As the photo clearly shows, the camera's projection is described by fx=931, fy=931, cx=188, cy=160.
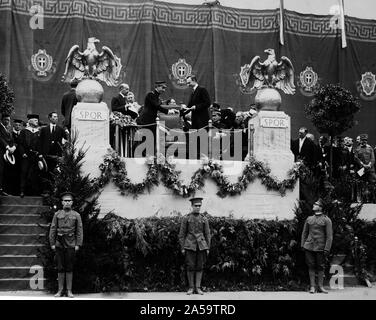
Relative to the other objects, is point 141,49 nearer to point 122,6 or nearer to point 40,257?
point 122,6

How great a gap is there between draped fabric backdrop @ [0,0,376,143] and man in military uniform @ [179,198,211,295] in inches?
Result: 356

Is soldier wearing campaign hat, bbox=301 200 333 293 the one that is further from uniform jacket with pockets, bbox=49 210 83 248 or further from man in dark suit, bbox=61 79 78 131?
man in dark suit, bbox=61 79 78 131

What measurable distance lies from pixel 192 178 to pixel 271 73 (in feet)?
10.1

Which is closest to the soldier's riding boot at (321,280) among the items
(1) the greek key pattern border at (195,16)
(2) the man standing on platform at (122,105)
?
(2) the man standing on platform at (122,105)

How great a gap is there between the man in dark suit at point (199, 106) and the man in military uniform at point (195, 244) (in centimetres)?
351

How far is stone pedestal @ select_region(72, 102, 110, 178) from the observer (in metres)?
17.6

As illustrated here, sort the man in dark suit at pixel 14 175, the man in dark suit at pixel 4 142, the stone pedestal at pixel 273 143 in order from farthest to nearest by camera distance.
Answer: the man in dark suit at pixel 14 175 < the stone pedestal at pixel 273 143 < the man in dark suit at pixel 4 142

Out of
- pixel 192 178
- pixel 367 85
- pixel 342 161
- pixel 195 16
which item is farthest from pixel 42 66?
pixel 367 85

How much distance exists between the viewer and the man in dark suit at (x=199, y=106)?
63.4 ft

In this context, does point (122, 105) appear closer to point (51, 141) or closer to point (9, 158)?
point (51, 141)

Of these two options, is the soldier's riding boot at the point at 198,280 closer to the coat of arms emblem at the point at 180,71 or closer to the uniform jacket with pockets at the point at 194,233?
the uniform jacket with pockets at the point at 194,233

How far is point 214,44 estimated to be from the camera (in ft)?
83.6

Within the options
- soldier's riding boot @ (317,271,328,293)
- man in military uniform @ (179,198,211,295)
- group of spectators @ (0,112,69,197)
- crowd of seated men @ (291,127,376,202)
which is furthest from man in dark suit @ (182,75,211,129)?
soldier's riding boot @ (317,271,328,293)

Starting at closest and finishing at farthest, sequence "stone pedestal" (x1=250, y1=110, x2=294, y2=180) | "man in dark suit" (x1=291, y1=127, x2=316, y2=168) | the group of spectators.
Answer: "stone pedestal" (x1=250, y1=110, x2=294, y2=180) < the group of spectators < "man in dark suit" (x1=291, y1=127, x2=316, y2=168)
